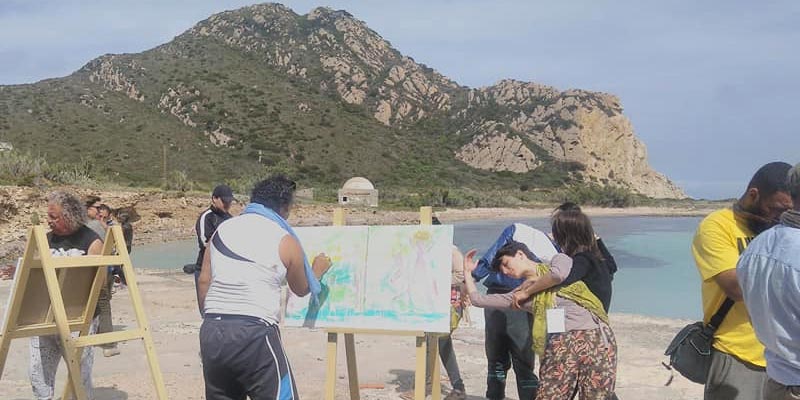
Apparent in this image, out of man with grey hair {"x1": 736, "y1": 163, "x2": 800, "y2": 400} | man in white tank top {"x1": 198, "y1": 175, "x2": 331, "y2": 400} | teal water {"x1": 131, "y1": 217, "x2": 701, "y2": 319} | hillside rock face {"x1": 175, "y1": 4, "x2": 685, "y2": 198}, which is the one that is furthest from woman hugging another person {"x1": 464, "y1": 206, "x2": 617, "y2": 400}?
hillside rock face {"x1": 175, "y1": 4, "x2": 685, "y2": 198}

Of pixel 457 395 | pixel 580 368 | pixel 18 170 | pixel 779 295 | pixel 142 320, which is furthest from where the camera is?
pixel 18 170

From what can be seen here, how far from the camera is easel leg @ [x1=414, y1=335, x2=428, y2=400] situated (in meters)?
4.09

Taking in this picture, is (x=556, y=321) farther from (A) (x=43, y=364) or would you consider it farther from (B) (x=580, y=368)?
(A) (x=43, y=364)

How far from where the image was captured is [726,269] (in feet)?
8.89

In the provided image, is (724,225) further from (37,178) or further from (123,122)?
(123,122)

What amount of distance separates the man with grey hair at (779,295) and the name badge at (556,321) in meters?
1.32

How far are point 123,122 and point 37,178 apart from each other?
34.1m

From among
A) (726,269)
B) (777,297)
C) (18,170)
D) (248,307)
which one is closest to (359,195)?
(18,170)

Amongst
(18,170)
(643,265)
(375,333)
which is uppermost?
(18,170)

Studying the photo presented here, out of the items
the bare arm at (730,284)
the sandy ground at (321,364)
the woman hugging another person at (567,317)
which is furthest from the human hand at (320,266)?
the bare arm at (730,284)

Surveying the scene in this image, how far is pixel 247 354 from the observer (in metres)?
2.99

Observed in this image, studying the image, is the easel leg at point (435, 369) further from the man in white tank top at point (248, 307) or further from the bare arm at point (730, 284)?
the bare arm at point (730, 284)

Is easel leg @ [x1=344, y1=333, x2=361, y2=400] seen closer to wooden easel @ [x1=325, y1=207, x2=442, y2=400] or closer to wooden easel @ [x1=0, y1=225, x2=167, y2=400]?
wooden easel @ [x1=325, y1=207, x2=442, y2=400]

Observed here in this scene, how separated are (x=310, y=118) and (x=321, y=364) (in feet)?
227
